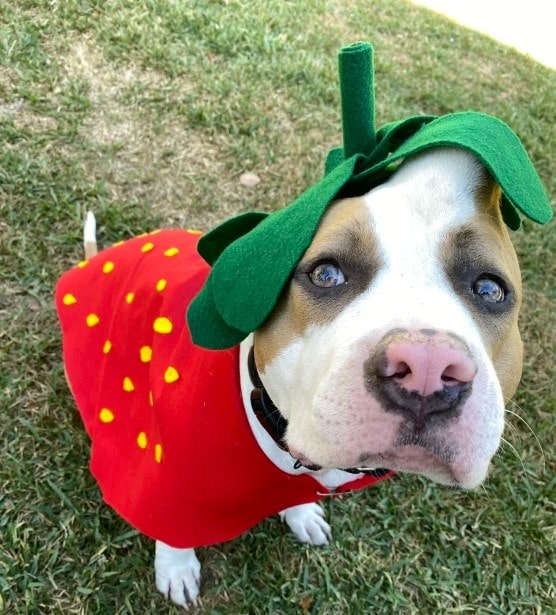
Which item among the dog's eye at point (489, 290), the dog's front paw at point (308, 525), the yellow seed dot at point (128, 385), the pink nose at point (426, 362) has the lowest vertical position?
the dog's front paw at point (308, 525)

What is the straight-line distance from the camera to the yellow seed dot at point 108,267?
251cm

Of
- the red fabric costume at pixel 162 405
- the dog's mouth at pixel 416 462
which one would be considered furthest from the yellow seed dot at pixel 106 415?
the dog's mouth at pixel 416 462

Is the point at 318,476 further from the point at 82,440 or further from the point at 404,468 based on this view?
the point at 82,440

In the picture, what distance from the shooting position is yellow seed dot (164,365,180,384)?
Answer: 2059 mm

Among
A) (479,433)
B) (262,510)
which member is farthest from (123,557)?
(479,433)

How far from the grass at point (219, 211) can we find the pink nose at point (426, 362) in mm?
623

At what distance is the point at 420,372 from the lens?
1.23 metres

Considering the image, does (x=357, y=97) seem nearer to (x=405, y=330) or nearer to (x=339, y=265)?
(x=339, y=265)

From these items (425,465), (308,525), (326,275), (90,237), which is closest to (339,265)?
(326,275)

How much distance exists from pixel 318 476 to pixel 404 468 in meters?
0.66

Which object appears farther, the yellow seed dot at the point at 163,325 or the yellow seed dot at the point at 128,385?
the yellow seed dot at the point at 128,385

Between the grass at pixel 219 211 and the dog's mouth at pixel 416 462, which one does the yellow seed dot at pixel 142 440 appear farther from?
the dog's mouth at pixel 416 462

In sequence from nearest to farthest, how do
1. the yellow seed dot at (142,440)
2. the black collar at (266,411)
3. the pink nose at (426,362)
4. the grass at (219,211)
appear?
the pink nose at (426,362)
the black collar at (266,411)
the yellow seed dot at (142,440)
the grass at (219,211)

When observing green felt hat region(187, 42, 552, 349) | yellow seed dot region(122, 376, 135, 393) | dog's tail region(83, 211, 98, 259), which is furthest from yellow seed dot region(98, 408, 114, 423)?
dog's tail region(83, 211, 98, 259)
